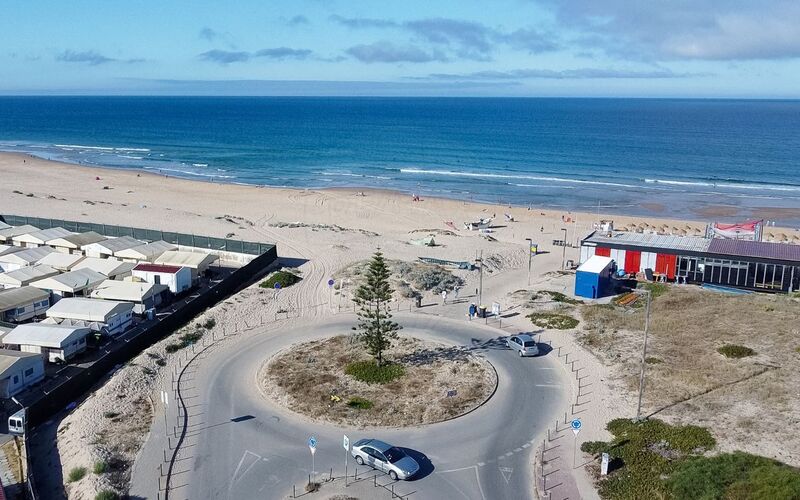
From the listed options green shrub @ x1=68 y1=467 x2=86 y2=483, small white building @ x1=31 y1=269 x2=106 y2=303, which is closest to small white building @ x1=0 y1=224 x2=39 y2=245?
small white building @ x1=31 y1=269 x2=106 y2=303

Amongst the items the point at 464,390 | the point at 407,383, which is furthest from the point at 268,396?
the point at 464,390

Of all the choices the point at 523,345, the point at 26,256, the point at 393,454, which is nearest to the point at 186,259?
the point at 26,256

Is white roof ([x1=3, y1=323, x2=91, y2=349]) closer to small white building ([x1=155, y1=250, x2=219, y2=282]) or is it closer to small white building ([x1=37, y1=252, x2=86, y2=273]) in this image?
small white building ([x1=155, y1=250, x2=219, y2=282])

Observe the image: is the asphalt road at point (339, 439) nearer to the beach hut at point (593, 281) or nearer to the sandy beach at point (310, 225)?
the sandy beach at point (310, 225)

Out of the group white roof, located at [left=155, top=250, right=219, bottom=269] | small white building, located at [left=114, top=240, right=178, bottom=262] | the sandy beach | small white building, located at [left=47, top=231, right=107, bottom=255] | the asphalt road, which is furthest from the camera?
small white building, located at [left=47, top=231, right=107, bottom=255]

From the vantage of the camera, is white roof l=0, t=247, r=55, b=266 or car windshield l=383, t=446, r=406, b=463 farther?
white roof l=0, t=247, r=55, b=266

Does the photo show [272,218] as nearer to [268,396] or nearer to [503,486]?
[268,396]

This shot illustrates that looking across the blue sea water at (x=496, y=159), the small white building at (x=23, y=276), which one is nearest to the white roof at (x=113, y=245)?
the small white building at (x=23, y=276)
